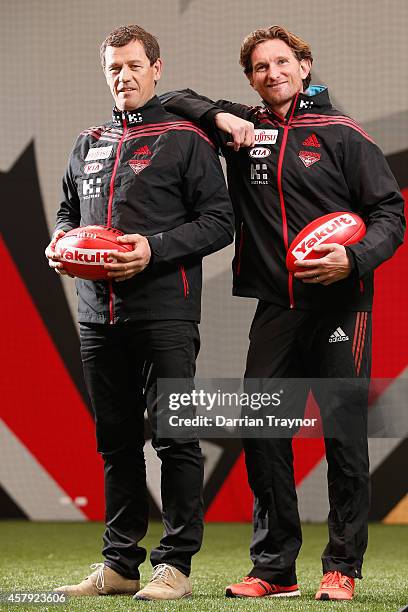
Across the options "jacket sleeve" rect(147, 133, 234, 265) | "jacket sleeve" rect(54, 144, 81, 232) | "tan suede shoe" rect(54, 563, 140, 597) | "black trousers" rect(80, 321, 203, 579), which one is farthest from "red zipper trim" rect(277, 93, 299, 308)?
"tan suede shoe" rect(54, 563, 140, 597)

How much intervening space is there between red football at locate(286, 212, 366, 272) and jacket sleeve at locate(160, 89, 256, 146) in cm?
36

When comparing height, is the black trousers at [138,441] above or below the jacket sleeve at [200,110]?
below

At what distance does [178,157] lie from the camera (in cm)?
224

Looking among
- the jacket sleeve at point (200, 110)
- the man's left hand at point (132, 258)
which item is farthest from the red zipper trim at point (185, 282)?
the jacket sleeve at point (200, 110)

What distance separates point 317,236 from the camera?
219cm

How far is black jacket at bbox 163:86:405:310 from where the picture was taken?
89.9 inches

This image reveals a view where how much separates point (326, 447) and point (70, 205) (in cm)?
89

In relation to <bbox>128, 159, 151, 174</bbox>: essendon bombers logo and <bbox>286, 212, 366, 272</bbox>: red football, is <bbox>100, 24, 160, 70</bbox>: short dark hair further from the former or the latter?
<bbox>286, 212, 366, 272</bbox>: red football

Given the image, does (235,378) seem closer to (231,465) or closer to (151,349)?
(231,465)

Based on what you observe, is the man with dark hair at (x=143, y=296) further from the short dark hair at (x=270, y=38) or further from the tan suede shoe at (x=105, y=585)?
the short dark hair at (x=270, y=38)

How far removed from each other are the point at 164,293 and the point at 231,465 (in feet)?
7.65

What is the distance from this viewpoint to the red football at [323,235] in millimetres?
2180

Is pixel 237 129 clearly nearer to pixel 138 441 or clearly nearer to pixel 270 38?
pixel 270 38

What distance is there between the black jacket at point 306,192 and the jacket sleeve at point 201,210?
0.33ft
